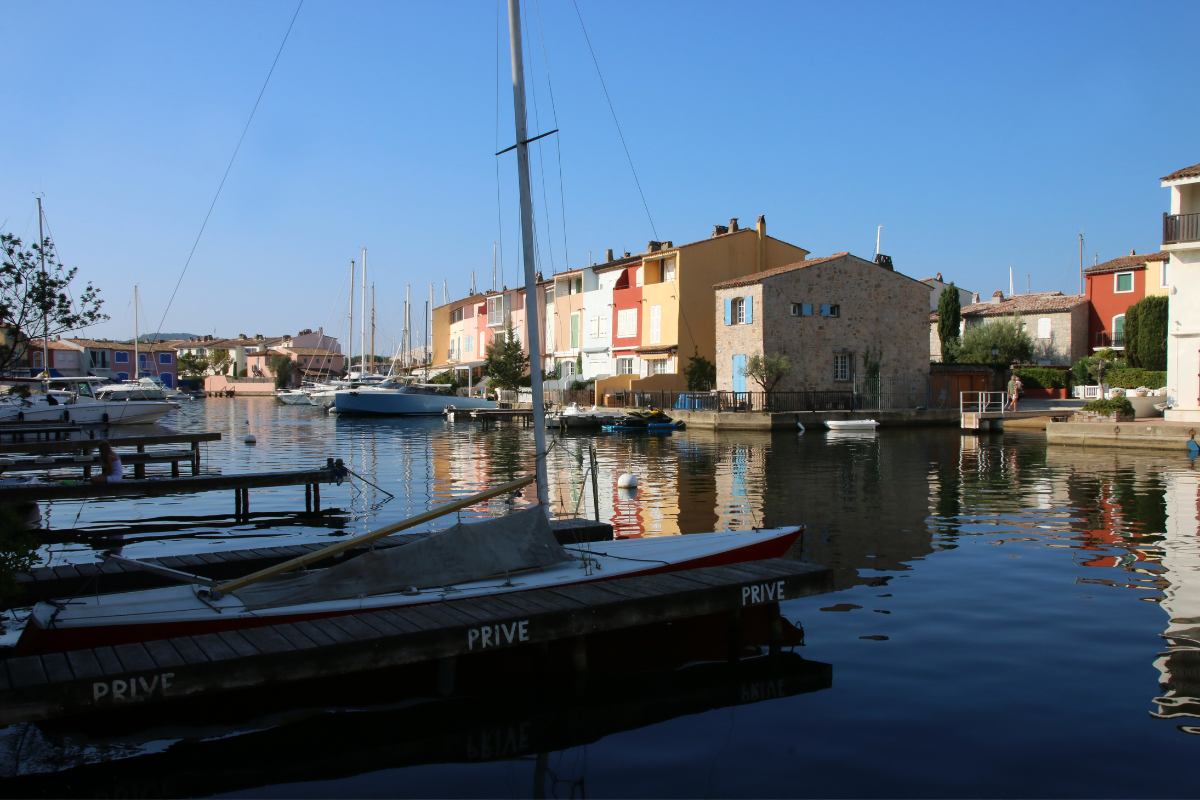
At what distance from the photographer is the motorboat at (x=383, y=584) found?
743 cm

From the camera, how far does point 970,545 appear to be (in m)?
13.9

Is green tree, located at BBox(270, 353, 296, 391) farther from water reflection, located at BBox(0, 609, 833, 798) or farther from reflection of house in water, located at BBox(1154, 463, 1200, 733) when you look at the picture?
water reflection, located at BBox(0, 609, 833, 798)

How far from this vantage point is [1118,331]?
56000 mm

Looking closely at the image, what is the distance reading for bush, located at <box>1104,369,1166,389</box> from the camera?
4409 cm

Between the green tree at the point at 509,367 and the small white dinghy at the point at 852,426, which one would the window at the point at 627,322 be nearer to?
the green tree at the point at 509,367

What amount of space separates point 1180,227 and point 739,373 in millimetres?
21379

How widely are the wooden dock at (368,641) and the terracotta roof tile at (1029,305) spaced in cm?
5839

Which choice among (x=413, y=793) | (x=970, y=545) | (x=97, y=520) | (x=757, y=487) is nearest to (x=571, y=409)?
(x=757, y=487)

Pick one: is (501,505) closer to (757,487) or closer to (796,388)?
(757,487)

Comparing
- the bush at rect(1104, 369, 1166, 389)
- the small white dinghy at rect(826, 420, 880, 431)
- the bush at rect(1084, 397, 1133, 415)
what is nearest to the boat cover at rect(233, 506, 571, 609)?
the bush at rect(1084, 397, 1133, 415)

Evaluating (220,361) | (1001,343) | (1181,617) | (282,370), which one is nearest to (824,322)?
(1001,343)

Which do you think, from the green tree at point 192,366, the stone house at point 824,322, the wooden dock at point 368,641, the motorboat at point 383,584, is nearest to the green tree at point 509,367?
the stone house at point 824,322

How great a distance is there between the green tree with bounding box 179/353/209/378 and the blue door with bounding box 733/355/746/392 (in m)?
102

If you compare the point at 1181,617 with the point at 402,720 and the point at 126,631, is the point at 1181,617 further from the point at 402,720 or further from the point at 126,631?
the point at 126,631
